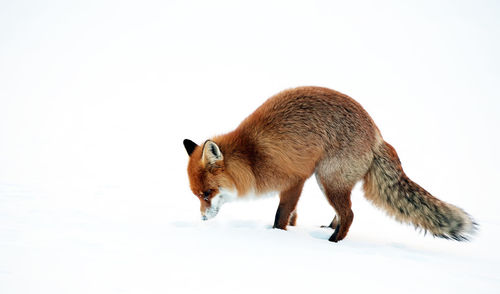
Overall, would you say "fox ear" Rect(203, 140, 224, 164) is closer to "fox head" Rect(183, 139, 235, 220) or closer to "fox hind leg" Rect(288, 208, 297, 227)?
"fox head" Rect(183, 139, 235, 220)

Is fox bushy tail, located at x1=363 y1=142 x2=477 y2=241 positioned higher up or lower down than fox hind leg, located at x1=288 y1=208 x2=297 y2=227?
higher up

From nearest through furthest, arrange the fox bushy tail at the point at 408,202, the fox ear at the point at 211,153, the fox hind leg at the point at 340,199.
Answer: the fox bushy tail at the point at 408,202, the fox ear at the point at 211,153, the fox hind leg at the point at 340,199

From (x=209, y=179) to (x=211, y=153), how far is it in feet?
0.93

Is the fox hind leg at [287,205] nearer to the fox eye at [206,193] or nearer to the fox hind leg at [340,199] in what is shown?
the fox hind leg at [340,199]

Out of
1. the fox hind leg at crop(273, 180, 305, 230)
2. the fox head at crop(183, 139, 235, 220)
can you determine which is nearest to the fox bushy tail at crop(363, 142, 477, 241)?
the fox hind leg at crop(273, 180, 305, 230)

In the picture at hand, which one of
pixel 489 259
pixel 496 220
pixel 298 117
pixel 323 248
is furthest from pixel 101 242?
pixel 496 220

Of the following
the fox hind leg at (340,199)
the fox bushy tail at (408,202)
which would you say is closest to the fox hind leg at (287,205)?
the fox hind leg at (340,199)

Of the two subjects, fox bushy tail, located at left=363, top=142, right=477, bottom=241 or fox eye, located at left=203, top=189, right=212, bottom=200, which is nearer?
fox bushy tail, located at left=363, top=142, right=477, bottom=241

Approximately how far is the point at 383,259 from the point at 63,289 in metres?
2.44

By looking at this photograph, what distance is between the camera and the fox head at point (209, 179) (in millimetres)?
3886

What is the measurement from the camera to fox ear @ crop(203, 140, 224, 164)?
12.3 ft

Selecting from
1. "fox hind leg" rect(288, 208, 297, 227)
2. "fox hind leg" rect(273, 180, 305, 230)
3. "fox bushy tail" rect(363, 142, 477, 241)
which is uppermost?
"fox bushy tail" rect(363, 142, 477, 241)

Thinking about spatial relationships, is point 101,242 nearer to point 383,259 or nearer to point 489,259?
point 383,259

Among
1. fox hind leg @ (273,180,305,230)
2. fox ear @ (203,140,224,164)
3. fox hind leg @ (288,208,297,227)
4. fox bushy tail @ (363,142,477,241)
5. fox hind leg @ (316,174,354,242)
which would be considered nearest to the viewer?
fox bushy tail @ (363,142,477,241)
